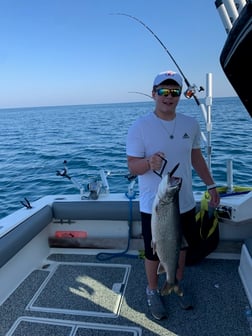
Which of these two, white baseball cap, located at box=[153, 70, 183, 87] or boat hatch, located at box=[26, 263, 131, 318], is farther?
boat hatch, located at box=[26, 263, 131, 318]

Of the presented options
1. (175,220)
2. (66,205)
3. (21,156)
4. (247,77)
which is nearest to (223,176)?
(66,205)

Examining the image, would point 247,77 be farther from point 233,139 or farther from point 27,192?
point 233,139

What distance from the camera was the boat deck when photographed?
2254mm

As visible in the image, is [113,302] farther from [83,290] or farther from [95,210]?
[95,210]

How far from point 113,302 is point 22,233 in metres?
1.13

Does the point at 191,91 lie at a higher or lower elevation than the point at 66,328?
higher

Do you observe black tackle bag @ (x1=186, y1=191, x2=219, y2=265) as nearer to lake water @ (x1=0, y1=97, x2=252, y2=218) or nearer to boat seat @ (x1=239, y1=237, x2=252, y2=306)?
boat seat @ (x1=239, y1=237, x2=252, y2=306)

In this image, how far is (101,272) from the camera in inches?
120

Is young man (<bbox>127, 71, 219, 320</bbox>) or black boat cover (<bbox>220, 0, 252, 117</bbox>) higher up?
black boat cover (<bbox>220, 0, 252, 117</bbox>)

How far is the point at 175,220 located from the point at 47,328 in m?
1.45

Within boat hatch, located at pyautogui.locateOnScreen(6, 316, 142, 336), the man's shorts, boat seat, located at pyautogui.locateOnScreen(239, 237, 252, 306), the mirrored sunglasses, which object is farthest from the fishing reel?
boat hatch, located at pyautogui.locateOnScreen(6, 316, 142, 336)

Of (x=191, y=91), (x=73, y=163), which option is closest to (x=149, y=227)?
(x=191, y=91)

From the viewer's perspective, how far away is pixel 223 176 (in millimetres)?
6934

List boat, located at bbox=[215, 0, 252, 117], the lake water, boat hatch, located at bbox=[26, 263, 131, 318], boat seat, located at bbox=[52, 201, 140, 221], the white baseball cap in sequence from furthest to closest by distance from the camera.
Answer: the lake water → boat seat, located at bbox=[52, 201, 140, 221] → boat hatch, located at bbox=[26, 263, 131, 318] → the white baseball cap → boat, located at bbox=[215, 0, 252, 117]
